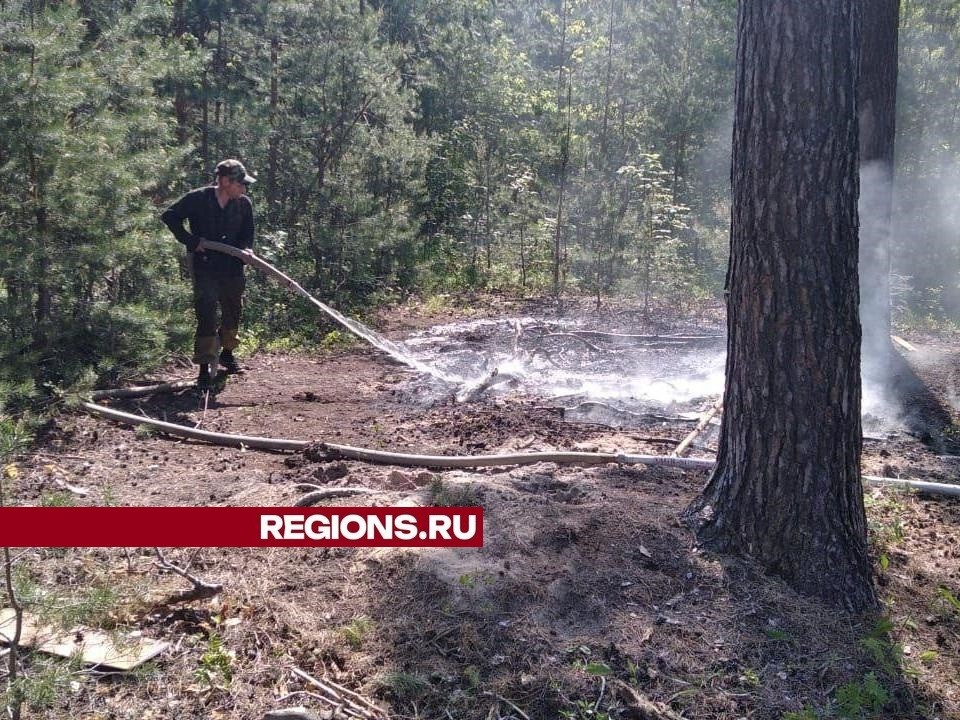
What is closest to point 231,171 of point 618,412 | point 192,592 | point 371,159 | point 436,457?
point 436,457

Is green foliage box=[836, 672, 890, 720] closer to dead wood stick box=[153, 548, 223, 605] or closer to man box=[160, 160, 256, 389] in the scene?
dead wood stick box=[153, 548, 223, 605]

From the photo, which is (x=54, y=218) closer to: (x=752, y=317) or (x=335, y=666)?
(x=335, y=666)

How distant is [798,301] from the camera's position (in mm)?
3814

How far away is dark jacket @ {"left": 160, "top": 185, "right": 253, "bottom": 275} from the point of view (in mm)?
7379

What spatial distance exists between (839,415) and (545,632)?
1.77 meters

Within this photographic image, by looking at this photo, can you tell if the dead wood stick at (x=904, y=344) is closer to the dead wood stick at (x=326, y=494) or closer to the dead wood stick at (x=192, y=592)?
the dead wood stick at (x=326, y=494)

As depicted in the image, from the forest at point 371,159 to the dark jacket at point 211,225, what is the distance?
0.49 metres

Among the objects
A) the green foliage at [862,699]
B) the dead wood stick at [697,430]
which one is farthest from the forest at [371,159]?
the green foliage at [862,699]

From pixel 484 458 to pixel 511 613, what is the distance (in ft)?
6.41

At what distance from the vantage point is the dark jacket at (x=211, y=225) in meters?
7.38

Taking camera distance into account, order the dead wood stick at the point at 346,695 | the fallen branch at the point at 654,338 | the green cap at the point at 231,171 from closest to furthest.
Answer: the dead wood stick at the point at 346,695 → the green cap at the point at 231,171 → the fallen branch at the point at 654,338

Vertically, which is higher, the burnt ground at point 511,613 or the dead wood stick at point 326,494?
the dead wood stick at point 326,494

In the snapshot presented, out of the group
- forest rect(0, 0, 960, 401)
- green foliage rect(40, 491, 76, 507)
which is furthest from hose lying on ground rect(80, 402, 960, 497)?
forest rect(0, 0, 960, 401)

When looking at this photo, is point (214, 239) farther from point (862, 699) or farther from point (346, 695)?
point (862, 699)
